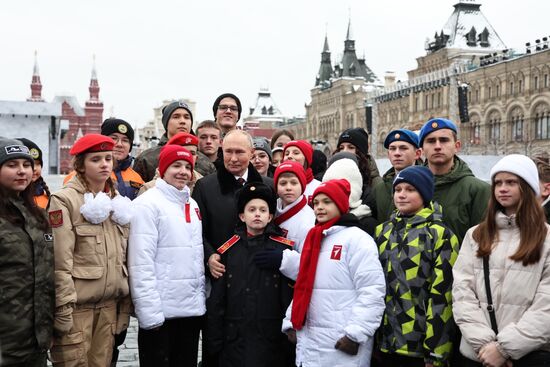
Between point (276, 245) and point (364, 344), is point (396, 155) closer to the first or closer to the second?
point (276, 245)

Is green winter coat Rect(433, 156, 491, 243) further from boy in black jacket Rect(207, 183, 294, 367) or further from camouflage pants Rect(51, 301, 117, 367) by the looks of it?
camouflage pants Rect(51, 301, 117, 367)

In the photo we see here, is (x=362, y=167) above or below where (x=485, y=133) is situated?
below

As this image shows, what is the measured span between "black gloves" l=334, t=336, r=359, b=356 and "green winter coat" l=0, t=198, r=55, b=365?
1632mm

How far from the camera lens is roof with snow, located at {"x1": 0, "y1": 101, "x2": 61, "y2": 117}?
24.5m

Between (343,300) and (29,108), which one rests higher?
(29,108)

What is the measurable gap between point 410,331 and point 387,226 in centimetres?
62

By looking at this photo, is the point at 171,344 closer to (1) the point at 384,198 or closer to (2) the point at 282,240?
(2) the point at 282,240

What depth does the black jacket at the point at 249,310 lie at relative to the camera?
152 inches

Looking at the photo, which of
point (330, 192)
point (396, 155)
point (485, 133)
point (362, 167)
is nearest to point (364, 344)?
point (330, 192)

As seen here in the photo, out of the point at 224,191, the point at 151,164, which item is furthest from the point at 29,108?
the point at 224,191

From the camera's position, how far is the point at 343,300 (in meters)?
3.62

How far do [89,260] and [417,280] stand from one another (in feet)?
6.22

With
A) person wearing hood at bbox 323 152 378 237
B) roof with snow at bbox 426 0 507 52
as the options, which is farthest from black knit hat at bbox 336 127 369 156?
roof with snow at bbox 426 0 507 52

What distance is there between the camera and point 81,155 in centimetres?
385
